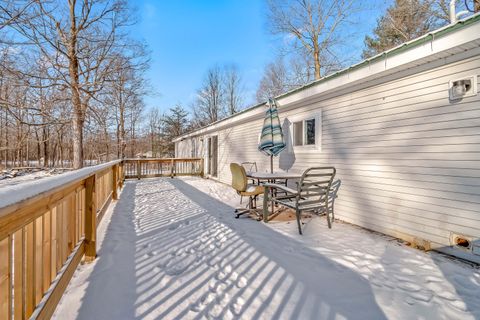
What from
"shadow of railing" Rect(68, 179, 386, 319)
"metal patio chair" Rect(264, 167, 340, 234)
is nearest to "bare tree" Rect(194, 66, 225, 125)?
"metal patio chair" Rect(264, 167, 340, 234)

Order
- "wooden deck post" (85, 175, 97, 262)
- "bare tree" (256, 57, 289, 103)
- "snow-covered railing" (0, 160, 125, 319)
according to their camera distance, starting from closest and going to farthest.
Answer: "snow-covered railing" (0, 160, 125, 319), "wooden deck post" (85, 175, 97, 262), "bare tree" (256, 57, 289, 103)

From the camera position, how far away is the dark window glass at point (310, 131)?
4.78 meters

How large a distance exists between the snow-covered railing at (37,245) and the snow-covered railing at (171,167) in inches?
344

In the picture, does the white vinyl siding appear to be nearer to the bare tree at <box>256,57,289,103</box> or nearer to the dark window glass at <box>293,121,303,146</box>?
the dark window glass at <box>293,121,303,146</box>

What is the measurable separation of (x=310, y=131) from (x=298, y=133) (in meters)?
0.42

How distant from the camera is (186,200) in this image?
565cm

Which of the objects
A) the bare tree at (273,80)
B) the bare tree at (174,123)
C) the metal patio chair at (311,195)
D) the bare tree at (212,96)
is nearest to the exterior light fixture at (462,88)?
the metal patio chair at (311,195)

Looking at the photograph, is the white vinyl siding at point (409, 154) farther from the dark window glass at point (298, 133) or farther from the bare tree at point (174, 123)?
the bare tree at point (174, 123)

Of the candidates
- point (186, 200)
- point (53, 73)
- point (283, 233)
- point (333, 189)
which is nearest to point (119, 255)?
point (283, 233)

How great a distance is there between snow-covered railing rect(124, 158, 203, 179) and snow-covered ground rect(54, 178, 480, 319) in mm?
7793

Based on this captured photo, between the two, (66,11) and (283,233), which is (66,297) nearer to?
(283,233)

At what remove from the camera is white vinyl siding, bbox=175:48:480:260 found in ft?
8.39

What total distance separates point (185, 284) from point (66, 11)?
9.94 meters

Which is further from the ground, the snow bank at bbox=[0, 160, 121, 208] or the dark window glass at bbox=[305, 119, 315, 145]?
the dark window glass at bbox=[305, 119, 315, 145]
